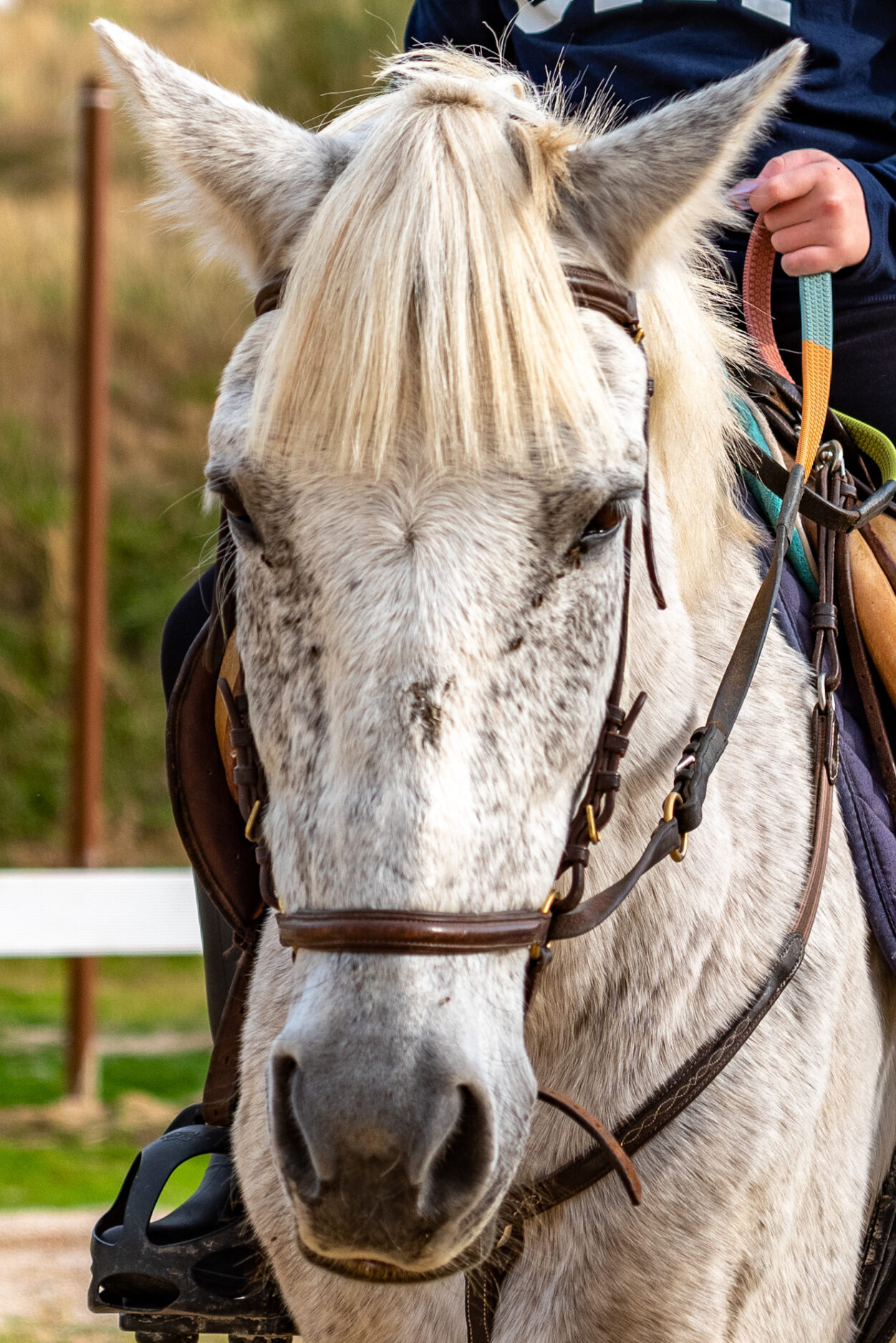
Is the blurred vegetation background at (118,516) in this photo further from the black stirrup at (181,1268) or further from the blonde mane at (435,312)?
the blonde mane at (435,312)

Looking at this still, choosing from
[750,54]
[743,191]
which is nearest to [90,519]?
[750,54]

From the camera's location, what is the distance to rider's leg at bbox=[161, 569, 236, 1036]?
265 cm

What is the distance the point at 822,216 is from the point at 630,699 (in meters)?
0.89

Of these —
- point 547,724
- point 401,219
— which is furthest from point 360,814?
point 401,219

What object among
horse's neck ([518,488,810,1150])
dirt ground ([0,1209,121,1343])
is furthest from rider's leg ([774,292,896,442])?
dirt ground ([0,1209,121,1343])

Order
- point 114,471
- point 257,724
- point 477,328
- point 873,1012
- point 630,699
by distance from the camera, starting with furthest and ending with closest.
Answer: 1. point 114,471
2. point 873,1012
3. point 630,699
4. point 257,724
5. point 477,328

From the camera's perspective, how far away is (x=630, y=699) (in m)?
1.83

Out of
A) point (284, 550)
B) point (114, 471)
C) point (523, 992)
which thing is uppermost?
point (284, 550)

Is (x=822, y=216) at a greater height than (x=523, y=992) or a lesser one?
greater

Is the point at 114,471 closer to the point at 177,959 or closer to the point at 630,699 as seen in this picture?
the point at 177,959

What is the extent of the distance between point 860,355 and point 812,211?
0.43 m

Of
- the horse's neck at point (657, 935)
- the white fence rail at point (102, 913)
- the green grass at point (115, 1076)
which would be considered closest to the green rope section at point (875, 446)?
the horse's neck at point (657, 935)

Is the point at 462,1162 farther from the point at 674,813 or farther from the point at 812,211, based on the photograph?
the point at 812,211

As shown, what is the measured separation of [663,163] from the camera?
5.56ft
